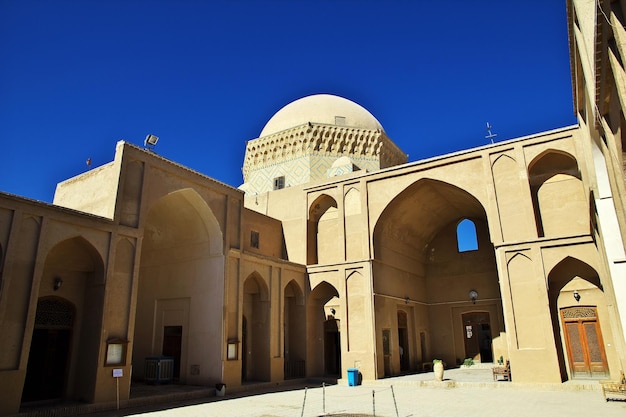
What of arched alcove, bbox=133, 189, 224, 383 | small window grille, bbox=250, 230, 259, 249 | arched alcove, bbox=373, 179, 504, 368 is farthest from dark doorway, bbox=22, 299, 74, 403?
arched alcove, bbox=373, 179, 504, 368

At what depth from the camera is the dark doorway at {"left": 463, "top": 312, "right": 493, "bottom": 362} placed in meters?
19.9

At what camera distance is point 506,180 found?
15320 millimetres

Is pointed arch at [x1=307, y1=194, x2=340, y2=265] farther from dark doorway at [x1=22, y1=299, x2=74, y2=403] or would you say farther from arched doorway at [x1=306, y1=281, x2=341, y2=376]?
dark doorway at [x1=22, y1=299, x2=74, y2=403]

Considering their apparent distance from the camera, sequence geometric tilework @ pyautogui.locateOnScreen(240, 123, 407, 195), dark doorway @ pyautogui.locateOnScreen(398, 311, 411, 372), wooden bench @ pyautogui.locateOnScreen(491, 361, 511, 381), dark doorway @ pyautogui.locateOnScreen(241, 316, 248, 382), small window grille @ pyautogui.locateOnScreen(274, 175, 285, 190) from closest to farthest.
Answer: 1. wooden bench @ pyautogui.locateOnScreen(491, 361, 511, 381)
2. dark doorway @ pyautogui.locateOnScreen(241, 316, 248, 382)
3. dark doorway @ pyautogui.locateOnScreen(398, 311, 411, 372)
4. geometric tilework @ pyautogui.locateOnScreen(240, 123, 407, 195)
5. small window grille @ pyautogui.locateOnScreen(274, 175, 285, 190)

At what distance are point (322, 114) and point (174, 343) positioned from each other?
1386cm

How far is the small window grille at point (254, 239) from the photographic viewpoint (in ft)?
57.7

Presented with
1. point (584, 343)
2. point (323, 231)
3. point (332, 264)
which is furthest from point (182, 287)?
point (584, 343)

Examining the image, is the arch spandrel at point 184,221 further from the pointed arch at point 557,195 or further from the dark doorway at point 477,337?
the dark doorway at point 477,337

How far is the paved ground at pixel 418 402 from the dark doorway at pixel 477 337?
194 inches

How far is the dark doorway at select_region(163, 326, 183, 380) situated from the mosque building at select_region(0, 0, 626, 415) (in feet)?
0.17

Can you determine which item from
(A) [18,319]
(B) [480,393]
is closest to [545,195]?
(B) [480,393]

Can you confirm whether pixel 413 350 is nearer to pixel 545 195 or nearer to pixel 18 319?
pixel 545 195

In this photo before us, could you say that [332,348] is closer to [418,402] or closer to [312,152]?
[418,402]

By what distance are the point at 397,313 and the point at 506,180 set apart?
6834mm
